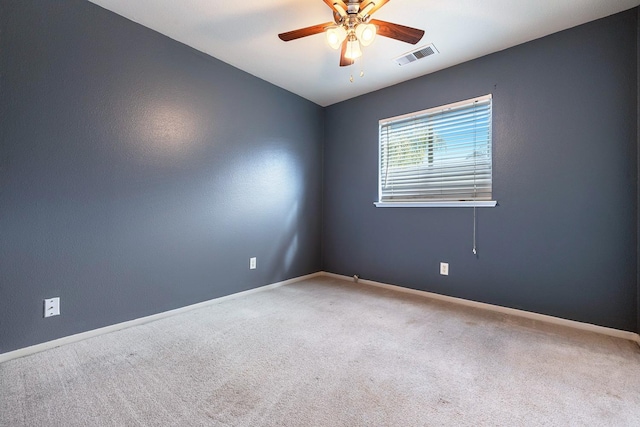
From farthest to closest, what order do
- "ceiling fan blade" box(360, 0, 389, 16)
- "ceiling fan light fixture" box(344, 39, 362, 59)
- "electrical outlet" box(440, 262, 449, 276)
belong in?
"electrical outlet" box(440, 262, 449, 276)
"ceiling fan light fixture" box(344, 39, 362, 59)
"ceiling fan blade" box(360, 0, 389, 16)

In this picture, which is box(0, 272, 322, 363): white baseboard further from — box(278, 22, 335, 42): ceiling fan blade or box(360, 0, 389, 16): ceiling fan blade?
box(360, 0, 389, 16): ceiling fan blade

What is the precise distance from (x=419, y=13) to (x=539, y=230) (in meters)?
1.97

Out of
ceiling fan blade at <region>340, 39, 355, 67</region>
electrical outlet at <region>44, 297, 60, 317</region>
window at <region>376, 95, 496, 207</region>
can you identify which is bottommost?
electrical outlet at <region>44, 297, 60, 317</region>

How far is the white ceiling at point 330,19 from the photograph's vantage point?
194cm

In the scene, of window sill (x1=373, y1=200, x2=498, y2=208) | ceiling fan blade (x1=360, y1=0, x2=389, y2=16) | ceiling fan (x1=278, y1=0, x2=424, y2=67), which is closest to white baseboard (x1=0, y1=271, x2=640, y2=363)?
window sill (x1=373, y1=200, x2=498, y2=208)

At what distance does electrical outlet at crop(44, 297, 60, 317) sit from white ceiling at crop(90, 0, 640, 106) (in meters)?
2.08

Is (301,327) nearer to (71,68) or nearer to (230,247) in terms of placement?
(230,247)

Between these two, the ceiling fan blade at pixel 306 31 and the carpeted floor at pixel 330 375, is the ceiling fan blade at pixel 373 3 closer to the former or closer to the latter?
the ceiling fan blade at pixel 306 31

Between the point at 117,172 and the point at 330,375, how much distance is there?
2.06 metres

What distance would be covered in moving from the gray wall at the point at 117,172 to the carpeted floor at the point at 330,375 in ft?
1.16

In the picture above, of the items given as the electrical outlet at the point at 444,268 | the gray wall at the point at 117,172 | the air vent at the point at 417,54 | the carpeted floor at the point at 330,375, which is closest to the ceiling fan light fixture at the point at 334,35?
the air vent at the point at 417,54

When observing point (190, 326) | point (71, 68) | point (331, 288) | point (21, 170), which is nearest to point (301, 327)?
point (190, 326)

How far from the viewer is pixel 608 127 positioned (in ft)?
6.70

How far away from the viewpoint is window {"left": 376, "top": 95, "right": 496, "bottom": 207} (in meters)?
2.60
